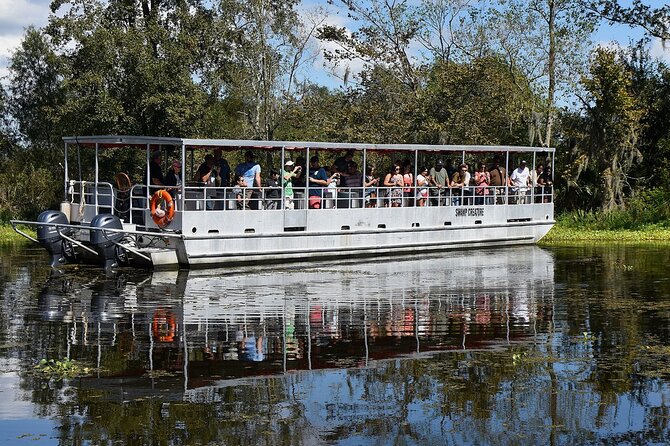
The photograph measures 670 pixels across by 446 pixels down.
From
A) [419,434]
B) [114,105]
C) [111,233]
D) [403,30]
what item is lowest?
[419,434]

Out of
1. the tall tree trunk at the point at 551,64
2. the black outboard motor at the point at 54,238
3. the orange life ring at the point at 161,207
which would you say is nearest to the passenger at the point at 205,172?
the orange life ring at the point at 161,207

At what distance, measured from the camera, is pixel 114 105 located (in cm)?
3331

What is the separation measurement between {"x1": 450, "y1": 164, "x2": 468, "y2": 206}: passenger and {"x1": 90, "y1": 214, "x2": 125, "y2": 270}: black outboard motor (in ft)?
31.1

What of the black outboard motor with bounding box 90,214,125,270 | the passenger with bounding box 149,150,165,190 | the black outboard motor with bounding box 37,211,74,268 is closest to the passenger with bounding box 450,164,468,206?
the passenger with bounding box 149,150,165,190

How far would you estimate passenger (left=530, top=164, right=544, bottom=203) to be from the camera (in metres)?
29.7

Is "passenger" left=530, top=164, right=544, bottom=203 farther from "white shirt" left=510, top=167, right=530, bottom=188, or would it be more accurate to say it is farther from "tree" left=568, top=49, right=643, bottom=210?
"tree" left=568, top=49, right=643, bottom=210

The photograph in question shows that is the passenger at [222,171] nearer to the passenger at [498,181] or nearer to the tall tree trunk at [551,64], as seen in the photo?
the passenger at [498,181]

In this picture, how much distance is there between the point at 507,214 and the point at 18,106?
74.0 ft

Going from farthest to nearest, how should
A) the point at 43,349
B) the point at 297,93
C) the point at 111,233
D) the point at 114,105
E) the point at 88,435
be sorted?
the point at 297,93 → the point at 114,105 → the point at 111,233 → the point at 43,349 → the point at 88,435

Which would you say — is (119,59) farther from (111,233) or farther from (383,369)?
(383,369)

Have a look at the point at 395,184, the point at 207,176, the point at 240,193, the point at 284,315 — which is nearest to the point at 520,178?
the point at 395,184

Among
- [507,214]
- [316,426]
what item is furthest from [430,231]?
[316,426]

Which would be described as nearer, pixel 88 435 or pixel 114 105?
pixel 88 435

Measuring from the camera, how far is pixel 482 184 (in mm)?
28672
